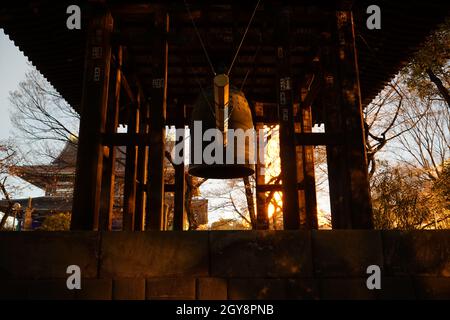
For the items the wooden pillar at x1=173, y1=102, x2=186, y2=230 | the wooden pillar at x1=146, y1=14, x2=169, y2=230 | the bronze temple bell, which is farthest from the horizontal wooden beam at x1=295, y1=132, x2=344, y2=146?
the wooden pillar at x1=173, y1=102, x2=186, y2=230

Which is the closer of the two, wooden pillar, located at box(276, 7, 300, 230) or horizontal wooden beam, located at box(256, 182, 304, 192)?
wooden pillar, located at box(276, 7, 300, 230)

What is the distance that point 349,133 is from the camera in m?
5.54

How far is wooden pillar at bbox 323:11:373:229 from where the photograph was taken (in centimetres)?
523

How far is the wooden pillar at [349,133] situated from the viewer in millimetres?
5234

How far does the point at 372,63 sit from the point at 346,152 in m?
3.51

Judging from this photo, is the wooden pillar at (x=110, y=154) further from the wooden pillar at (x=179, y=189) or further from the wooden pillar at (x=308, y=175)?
the wooden pillar at (x=308, y=175)

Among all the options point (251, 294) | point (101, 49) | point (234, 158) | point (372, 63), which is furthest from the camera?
point (372, 63)

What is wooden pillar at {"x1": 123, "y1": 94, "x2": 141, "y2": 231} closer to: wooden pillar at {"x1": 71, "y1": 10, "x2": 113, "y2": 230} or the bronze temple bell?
wooden pillar at {"x1": 71, "y1": 10, "x2": 113, "y2": 230}

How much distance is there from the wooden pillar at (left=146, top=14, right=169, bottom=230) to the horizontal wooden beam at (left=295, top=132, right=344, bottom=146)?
7.22 feet

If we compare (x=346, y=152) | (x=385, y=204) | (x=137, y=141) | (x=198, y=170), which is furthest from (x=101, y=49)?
(x=385, y=204)

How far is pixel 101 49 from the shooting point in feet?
19.1

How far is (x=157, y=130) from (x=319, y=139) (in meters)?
2.62

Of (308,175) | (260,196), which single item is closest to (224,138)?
(308,175)

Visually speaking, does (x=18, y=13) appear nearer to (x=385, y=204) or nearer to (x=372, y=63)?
(x=372, y=63)
